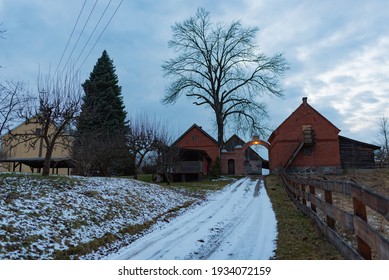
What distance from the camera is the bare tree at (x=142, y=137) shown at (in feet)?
74.1

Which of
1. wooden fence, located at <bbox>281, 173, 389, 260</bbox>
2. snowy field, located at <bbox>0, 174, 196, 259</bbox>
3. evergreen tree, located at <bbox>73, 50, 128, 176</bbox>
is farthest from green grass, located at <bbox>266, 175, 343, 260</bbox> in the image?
evergreen tree, located at <bbox>73, 50, 128, 176</bbox>

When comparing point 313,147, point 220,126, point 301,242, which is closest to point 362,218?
point 301,242

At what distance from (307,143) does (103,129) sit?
2373 centimetres

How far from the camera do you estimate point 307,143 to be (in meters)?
38.0

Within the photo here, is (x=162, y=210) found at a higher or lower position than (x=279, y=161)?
lower

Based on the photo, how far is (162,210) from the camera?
36.7ft

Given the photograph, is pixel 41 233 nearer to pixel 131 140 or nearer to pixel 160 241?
pixel 160 241

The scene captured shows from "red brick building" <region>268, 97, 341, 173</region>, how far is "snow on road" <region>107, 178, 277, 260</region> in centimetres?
3003

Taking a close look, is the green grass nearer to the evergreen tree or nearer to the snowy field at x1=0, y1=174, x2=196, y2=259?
the snowy field at x1=0, y1=174, x2=196, y2=259

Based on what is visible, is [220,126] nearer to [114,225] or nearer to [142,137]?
[142,137]

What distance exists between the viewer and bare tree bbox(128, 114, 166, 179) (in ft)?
74.1

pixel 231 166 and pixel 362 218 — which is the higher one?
pixel 231 166

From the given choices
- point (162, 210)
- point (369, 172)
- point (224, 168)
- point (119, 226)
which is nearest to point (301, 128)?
point (369, 172)

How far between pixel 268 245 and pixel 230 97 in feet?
111
